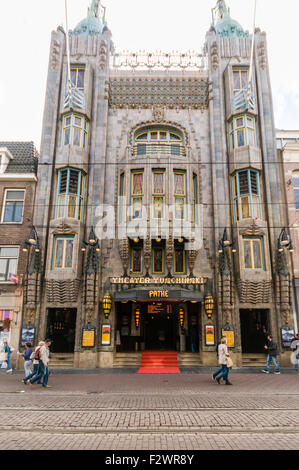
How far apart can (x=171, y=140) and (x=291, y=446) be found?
20882 mm

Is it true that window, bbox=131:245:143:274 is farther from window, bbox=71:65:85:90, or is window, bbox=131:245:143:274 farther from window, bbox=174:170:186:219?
window, bbox=71:65:85:90

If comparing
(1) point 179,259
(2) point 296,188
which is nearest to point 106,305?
(1) point 179,259

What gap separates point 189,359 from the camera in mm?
19656

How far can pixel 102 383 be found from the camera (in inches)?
546

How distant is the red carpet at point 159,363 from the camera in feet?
59.4

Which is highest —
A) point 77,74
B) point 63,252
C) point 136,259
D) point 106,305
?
point 77,74

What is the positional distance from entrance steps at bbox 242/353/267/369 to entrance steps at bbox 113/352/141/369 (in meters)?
6.54

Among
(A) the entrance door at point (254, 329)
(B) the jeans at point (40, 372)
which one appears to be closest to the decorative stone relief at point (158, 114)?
(A) the entrance door at point (254, 329)

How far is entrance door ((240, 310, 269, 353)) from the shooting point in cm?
2048

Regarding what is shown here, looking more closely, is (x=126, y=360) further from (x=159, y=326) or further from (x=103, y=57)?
(x=103, y=57)

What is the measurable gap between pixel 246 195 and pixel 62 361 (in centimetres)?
1566

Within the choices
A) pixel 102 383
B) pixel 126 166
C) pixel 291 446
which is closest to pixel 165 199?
pixel 126 166

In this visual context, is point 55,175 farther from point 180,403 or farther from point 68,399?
point 180,403

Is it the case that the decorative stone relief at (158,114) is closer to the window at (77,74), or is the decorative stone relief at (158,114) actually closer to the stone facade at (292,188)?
the window at (77,74)
